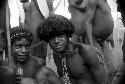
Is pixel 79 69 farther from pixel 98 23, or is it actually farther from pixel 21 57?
pixel 98 23

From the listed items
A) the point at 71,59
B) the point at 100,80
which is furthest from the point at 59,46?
the point at 100,80

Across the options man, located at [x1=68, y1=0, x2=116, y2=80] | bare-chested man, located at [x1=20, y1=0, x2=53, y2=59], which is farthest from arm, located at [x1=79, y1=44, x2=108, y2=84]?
bare-chested man, located at [x1=20, y1=0, x2=53, y2=59]

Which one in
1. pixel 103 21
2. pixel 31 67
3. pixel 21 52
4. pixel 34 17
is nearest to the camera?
pixel 21 52

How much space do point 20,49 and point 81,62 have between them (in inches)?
23.3

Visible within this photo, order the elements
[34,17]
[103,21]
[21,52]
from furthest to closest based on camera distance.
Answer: [34,17] → [103,21] → [21,52]

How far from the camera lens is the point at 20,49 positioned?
108 inches

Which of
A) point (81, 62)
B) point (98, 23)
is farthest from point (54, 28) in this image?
point (98, 23)

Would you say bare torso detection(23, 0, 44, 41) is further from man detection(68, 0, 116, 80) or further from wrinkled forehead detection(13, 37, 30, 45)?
wrinkled forehead detection(13, 37, 30, 45)

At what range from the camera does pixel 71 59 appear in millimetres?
2572

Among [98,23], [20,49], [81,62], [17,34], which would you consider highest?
[98,23]

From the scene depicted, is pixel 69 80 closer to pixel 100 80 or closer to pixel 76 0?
pixel 100 80

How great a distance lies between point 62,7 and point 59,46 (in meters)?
2.07

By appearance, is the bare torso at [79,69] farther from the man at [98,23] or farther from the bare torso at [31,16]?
the bare torso at [31,16]

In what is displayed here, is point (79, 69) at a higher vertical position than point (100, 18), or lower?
lower
